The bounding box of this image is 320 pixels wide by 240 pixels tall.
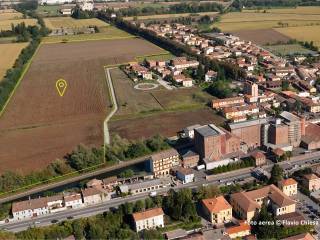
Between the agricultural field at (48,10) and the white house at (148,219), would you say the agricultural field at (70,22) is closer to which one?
the agricultural field at (48,10)

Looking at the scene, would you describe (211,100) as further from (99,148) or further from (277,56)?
(277,56)

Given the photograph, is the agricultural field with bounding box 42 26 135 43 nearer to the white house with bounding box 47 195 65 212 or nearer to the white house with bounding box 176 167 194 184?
Answer: the white house with bounding box 176 167 194 184

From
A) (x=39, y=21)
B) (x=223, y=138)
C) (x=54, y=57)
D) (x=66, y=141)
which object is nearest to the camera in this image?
(x=223, y=138)

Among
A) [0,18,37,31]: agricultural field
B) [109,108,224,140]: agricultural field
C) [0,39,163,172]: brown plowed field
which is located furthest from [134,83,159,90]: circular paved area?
[0,18,37,31]: agricultural field

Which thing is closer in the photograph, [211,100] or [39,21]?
[211,100]

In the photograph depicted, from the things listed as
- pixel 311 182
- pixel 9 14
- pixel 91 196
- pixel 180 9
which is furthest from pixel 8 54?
pixel 311 182

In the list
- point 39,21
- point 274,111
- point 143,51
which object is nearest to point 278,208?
point 274,111

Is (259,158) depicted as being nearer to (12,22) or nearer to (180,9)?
(12,22)
